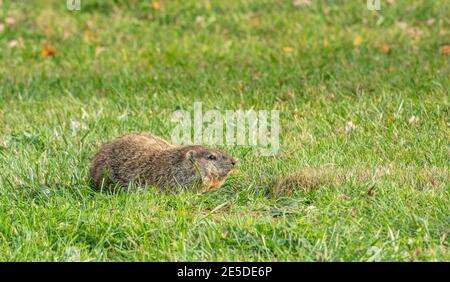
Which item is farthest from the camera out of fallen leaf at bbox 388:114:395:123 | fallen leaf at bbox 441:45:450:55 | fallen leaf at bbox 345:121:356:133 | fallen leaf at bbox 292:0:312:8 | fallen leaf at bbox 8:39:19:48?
fallen leaf at bbox 292:0:312:8

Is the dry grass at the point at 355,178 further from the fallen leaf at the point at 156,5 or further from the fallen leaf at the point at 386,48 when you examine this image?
the fallen leaf at the point at 156,5

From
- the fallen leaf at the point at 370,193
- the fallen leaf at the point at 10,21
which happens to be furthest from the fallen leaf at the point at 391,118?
the fallen leaf at the point at 10,21

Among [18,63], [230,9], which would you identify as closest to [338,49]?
[230,9]

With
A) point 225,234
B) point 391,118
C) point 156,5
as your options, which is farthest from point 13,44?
point 225,234

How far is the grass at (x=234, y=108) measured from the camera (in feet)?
19.0

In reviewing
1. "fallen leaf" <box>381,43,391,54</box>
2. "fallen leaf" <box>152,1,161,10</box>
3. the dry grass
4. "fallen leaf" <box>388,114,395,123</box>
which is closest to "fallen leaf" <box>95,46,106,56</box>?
"fallen leaf" <box>152,1,161,10</box>

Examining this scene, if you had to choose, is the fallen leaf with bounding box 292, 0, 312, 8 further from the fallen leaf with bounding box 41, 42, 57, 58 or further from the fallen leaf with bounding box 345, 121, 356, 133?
the fallen leaf with bounding box 345, 121, 356, 133

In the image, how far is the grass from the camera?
5785mm

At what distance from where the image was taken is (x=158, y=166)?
281 inches

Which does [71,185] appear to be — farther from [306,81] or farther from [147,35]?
[147,35]

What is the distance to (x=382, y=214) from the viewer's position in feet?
19.6

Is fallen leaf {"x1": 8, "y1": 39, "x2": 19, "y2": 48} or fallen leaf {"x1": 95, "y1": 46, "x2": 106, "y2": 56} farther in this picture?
fallen leaf {"x1": 8, "y1": 39, "x2": 19, "y2": 48}

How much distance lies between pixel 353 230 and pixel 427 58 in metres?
4.91

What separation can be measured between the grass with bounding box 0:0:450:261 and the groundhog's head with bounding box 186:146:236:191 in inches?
5.0
